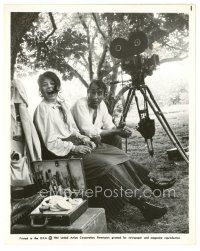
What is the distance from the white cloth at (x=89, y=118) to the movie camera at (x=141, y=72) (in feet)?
0.50

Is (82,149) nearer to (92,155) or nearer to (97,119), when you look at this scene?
(92,155)

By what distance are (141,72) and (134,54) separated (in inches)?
7.0

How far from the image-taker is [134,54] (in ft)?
12.3

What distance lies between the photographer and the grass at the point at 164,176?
3627 mm

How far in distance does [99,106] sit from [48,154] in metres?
0.65

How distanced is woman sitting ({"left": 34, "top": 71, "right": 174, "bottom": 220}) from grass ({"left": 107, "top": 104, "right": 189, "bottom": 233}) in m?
0.06

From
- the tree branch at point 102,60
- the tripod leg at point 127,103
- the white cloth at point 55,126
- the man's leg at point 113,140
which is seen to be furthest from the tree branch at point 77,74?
the man's leg at point 113,140

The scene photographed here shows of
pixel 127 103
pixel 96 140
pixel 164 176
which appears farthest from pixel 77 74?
pixel 164 176

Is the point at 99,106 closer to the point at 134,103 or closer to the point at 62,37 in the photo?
the point at 134,103

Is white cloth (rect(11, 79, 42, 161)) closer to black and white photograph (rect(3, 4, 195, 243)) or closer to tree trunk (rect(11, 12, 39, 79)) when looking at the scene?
black and white photograph (rect(3, 4, 195, 243))

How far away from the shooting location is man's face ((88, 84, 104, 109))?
3.75 m

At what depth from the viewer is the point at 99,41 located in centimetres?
376

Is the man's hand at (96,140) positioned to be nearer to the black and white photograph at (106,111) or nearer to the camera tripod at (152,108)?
the black and white photograph at (106,111)

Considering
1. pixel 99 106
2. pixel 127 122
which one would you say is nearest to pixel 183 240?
pixel 127 122
